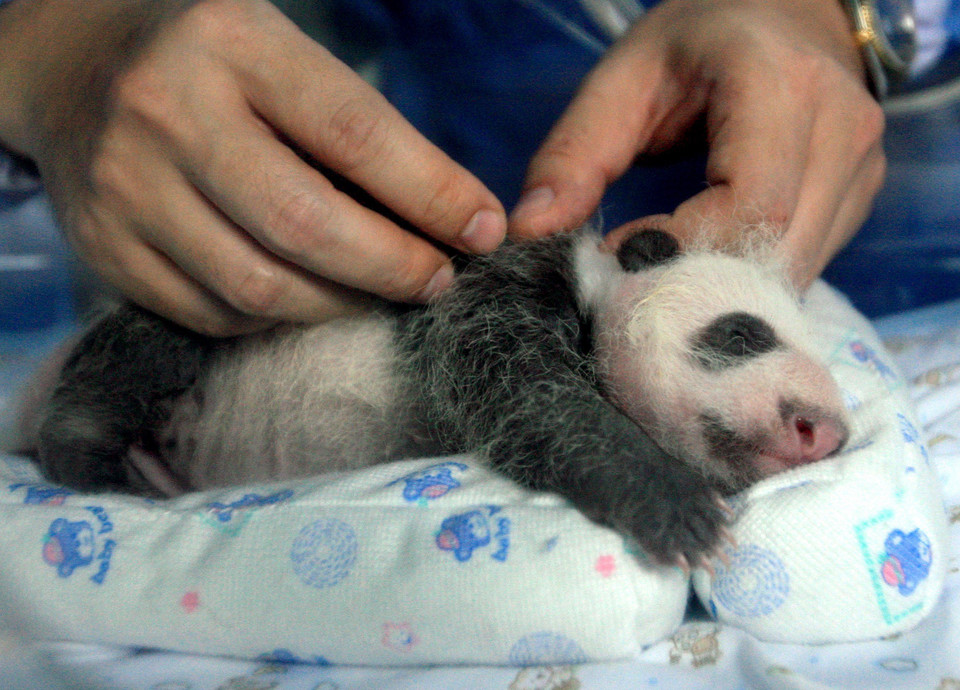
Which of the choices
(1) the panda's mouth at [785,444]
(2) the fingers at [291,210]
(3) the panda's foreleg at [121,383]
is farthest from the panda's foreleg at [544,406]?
(3) the panda's foreleg at [121,383]

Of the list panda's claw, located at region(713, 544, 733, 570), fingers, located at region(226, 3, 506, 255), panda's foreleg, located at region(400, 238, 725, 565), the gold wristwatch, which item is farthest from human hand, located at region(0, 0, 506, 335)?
the gold wristwatch

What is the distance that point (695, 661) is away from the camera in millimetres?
1000

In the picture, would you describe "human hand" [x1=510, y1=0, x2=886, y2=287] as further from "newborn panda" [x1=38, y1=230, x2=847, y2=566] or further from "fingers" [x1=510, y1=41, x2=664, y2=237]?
"newborn panda" [x1=38, y1=230, x2=847, y2=566]

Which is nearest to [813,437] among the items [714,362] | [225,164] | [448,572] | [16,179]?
[714,362]

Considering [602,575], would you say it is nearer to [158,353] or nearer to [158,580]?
[158,580]

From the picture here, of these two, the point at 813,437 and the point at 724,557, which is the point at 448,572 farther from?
the point at 813,437

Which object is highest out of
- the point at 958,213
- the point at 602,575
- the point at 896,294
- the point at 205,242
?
the point at 205,242

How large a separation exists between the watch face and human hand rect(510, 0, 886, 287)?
10cm

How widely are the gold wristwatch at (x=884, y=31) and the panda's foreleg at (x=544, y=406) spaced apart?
1187 mm

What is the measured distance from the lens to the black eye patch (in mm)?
1346

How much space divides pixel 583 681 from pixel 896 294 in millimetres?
2311

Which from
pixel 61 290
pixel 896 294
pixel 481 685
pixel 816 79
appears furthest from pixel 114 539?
pixel 896 294

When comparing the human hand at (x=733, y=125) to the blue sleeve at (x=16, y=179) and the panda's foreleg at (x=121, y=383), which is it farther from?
the blue sleeve at (x=16, y=179)

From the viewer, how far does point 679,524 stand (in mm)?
1057
